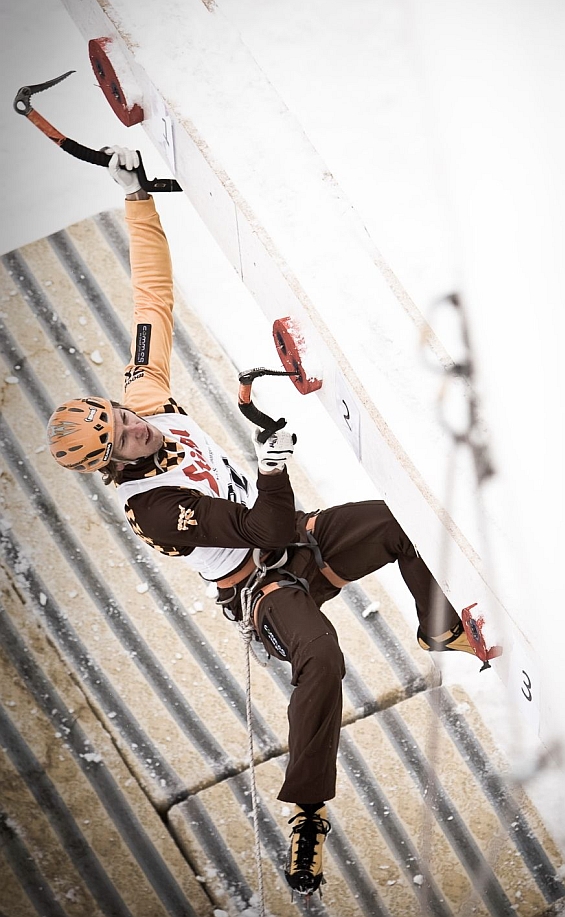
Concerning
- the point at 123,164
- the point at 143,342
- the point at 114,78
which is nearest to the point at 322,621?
the point at 143,342

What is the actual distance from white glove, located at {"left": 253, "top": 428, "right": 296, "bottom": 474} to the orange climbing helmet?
0.35 metres

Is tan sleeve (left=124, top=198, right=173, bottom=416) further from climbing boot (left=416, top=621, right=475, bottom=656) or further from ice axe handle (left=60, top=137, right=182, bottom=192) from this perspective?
climbing boot (left=416, top=621, right=475, bottom=656)

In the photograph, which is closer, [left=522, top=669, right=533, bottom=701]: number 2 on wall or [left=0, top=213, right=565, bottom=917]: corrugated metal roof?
[left=522, top=669, right=533, bottom=701]: number 2 on wall

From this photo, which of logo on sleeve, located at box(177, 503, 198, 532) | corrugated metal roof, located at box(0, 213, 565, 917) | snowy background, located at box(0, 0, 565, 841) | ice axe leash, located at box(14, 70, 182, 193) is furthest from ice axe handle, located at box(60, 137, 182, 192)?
corrugated metal roof, located at box(0, 213, 565, 917)

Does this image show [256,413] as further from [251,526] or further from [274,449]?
[251,526]

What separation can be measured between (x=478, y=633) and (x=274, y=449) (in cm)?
51

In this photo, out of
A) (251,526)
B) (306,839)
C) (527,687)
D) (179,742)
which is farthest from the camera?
(179,742)

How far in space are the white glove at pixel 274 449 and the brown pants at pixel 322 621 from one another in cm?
43

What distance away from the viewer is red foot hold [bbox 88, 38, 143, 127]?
285 cm

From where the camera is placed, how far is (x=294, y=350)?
244 centimetres

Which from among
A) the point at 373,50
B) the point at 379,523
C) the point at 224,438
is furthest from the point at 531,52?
the point at 224,438

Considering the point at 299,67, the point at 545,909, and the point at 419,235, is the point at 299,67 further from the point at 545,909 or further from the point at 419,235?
the point at 545,909

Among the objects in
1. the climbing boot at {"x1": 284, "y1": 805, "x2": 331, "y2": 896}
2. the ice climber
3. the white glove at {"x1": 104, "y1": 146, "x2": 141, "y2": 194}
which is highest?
the white glove at {"x1": 104, "y1": 146, "x2": 141, "y2": 194}

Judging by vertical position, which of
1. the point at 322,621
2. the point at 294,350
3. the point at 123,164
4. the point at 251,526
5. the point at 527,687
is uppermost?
→ the point at 123,164
